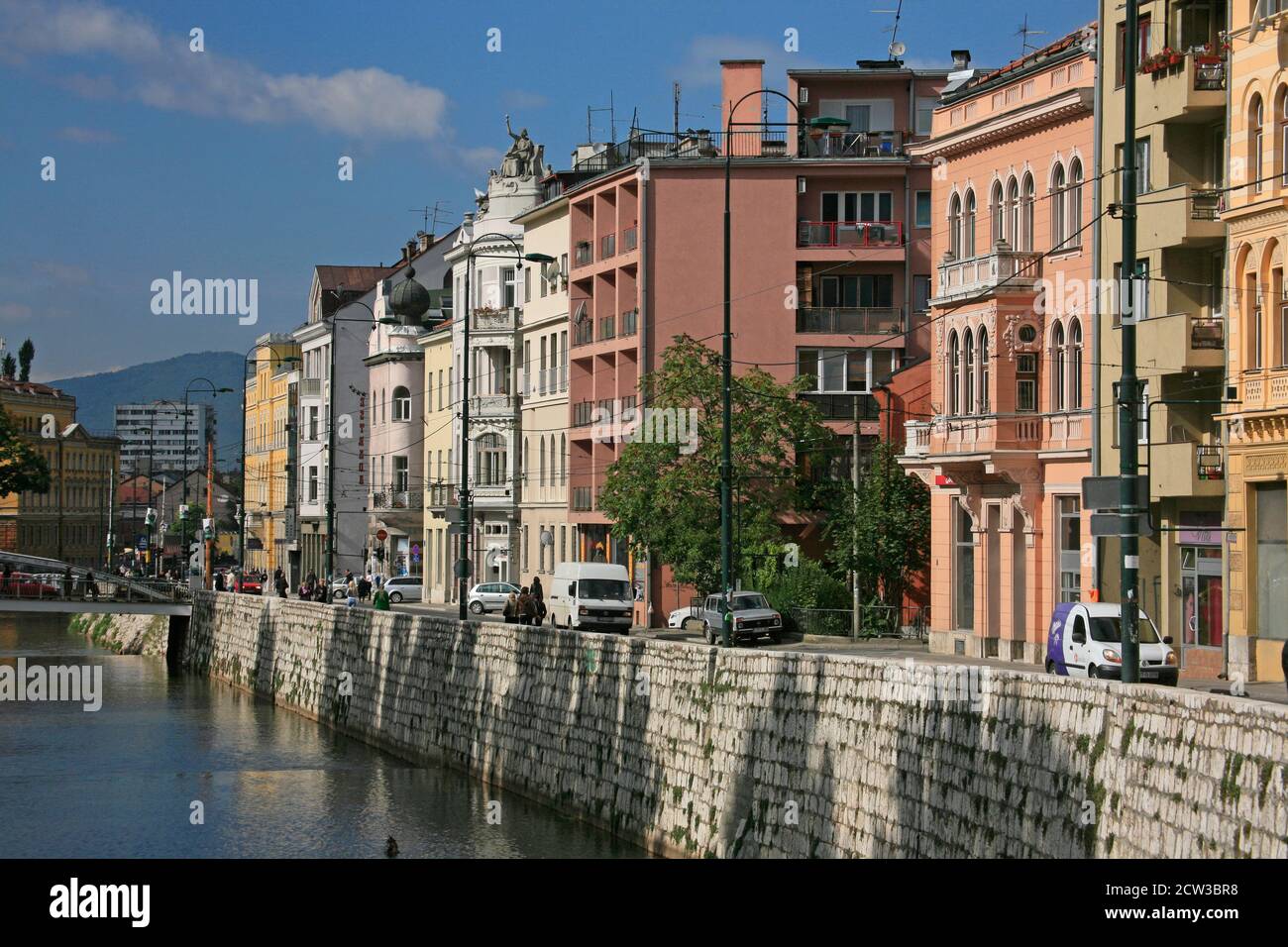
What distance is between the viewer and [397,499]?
358 feet

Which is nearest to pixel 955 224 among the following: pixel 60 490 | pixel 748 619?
pixel 748 619

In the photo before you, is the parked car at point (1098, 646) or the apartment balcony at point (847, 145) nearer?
the parked car at point (1098, 646)

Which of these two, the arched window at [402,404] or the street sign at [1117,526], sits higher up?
the arched window at [402,404]

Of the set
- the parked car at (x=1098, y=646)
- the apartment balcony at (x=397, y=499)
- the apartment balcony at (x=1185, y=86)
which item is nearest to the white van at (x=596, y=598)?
the apartment balcony at (x=1185, y=86)

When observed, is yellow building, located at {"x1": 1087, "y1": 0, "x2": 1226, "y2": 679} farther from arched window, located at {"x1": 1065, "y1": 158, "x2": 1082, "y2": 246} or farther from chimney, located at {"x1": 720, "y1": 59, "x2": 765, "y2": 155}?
chimney, located at {"x1": 720, "y1": 59, "x2": 765, "y2": 155}

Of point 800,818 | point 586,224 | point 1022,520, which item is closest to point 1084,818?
point 800,818

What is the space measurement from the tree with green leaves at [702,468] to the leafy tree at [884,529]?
11.3 feet

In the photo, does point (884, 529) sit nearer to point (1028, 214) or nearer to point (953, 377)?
point (953, 377)

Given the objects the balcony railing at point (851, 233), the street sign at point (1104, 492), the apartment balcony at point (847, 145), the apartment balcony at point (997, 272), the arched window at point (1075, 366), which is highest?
the apartment balcony at point (847, 145)

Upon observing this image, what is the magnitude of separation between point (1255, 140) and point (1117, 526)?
20.0 metres

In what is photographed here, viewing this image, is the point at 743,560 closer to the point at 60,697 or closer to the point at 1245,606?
the point at 60,697

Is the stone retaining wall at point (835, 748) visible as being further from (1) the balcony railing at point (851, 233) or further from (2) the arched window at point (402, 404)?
(2) the arched window at point (402, 404)

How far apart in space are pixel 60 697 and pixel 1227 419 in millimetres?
38231

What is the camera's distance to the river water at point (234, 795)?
3209 centimetres
